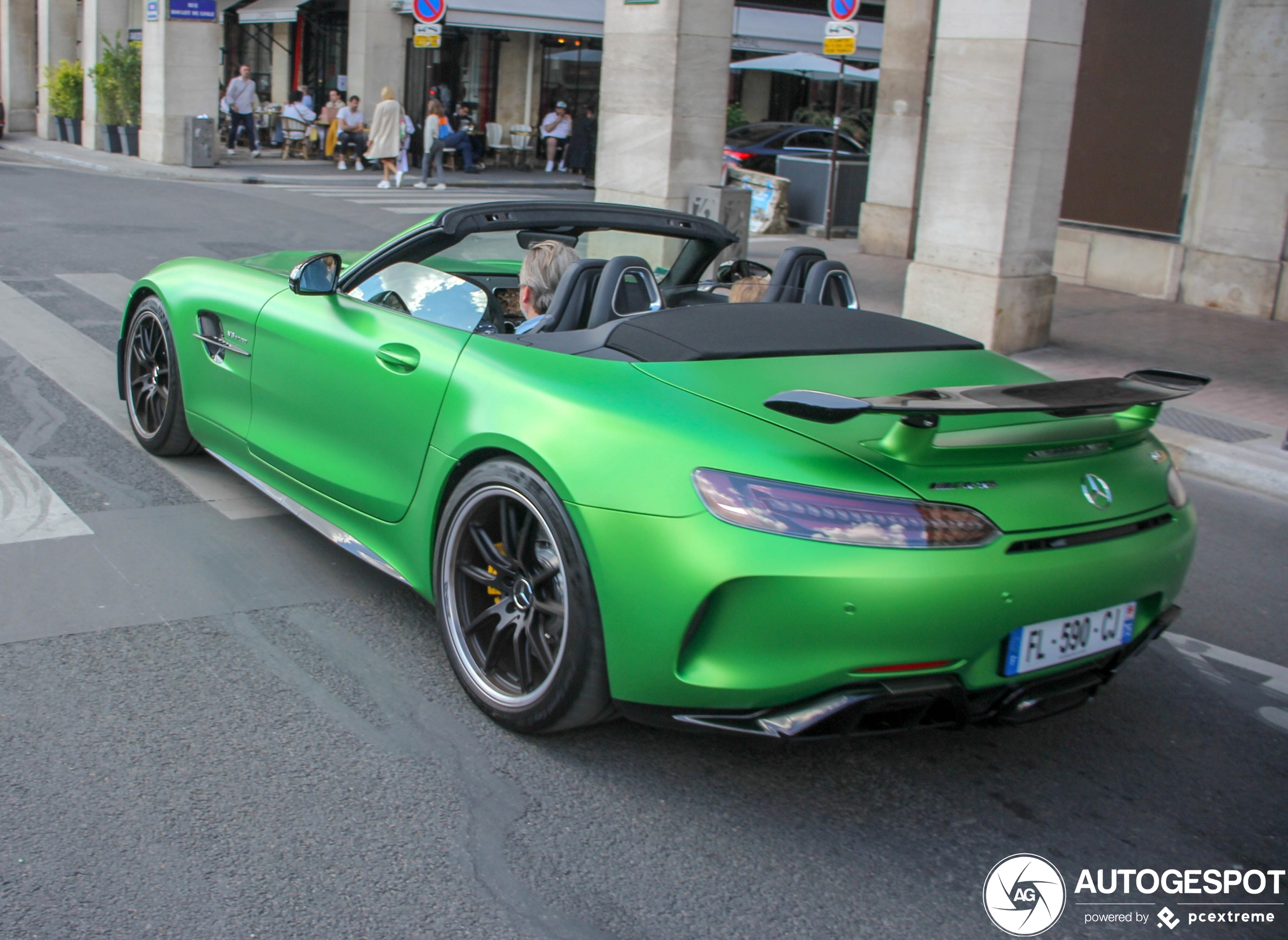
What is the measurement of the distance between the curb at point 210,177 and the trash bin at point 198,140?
Answer: 0.41 meters

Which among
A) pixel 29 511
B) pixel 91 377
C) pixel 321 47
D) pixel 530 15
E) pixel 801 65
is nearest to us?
pixel 29 511

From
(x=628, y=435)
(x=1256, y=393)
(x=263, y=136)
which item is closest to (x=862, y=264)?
(x=1256, y=393)

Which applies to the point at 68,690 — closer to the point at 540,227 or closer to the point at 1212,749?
the point at 540,227

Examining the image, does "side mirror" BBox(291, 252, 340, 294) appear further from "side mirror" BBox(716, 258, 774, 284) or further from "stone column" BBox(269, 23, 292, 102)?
"stone column" BBox(269, 23, 292, 102)

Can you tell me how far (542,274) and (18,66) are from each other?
33.9 m

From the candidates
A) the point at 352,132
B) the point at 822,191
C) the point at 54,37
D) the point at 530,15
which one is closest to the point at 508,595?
the point at 822,191

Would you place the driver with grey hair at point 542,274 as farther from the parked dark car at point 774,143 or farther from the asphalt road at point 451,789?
the parked dark car at point 774,143

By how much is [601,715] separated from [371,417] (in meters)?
1.36

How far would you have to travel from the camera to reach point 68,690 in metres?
3.53

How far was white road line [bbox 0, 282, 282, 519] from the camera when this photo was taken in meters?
5.30

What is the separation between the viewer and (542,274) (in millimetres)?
4293

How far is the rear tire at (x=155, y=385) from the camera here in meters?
5.40

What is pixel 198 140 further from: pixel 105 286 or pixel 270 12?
pixel 105 286

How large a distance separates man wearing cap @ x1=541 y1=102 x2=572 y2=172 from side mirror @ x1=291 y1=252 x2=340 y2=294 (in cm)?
2520
